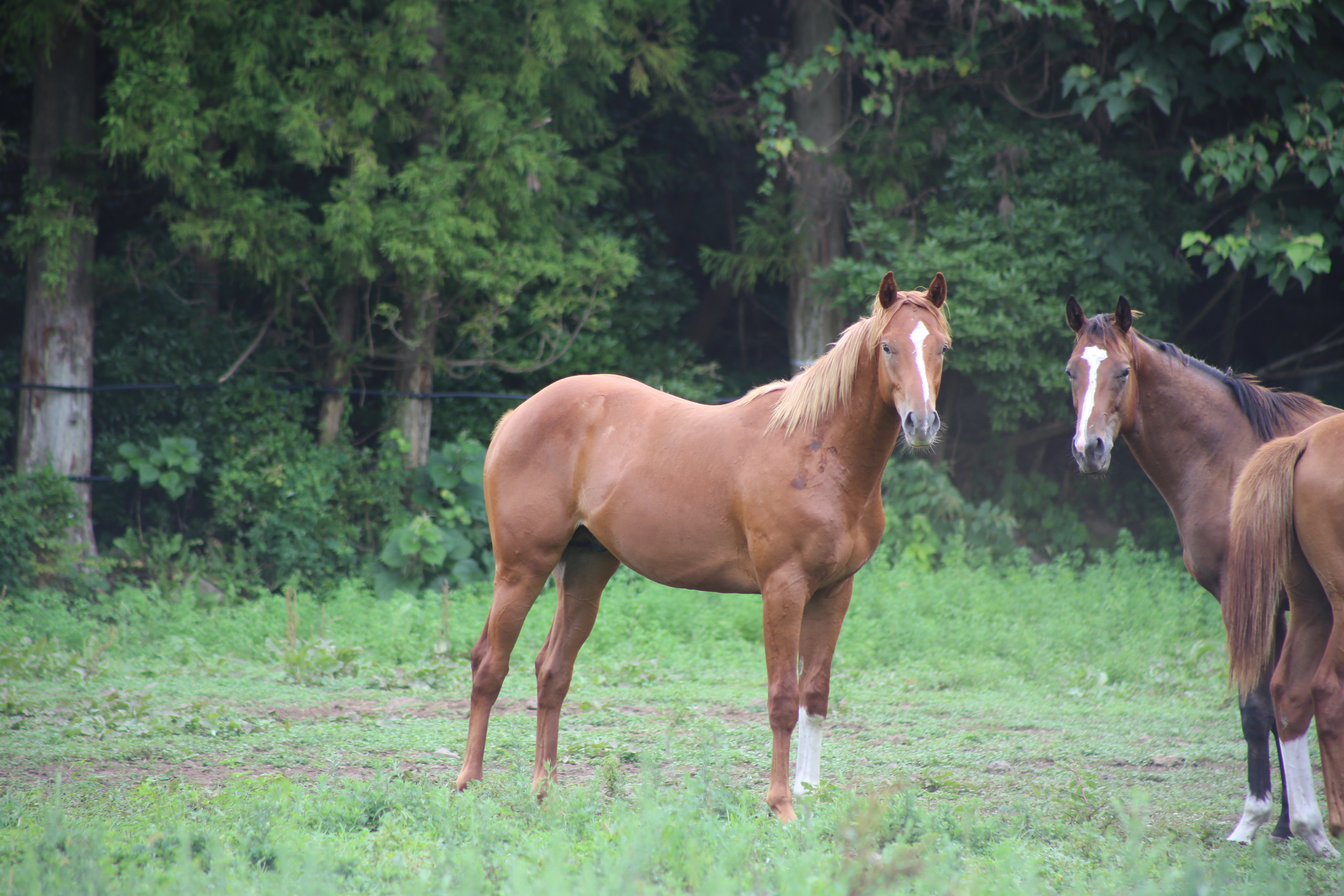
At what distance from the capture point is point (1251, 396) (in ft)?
15.3

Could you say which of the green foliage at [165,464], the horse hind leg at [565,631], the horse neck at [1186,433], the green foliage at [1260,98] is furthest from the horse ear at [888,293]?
the green foliage at [165,464]

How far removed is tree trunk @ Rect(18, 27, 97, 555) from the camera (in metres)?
8.42

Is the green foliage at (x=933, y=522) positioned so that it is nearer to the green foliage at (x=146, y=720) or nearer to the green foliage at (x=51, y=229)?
the green foliage at (x=146, y=720)

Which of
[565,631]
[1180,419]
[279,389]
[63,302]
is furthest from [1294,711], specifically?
[63,302]

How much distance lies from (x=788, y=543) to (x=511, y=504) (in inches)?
51.0

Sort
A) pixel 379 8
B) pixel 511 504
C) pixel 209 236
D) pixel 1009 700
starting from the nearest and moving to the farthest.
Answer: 1. pixel 511 504
2. pixel 1009 700
3. pixel 209 236
4. pixel 379 8

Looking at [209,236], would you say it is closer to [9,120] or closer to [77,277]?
[77,277]

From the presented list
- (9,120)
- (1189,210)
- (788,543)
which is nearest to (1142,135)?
(1189,210)

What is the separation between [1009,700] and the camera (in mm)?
6445

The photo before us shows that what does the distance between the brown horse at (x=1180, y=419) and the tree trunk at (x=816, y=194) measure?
5.17m

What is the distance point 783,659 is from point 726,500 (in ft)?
2.24

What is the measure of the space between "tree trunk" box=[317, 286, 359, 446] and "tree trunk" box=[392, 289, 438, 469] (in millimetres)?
442

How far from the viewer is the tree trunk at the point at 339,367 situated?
30.3 ft

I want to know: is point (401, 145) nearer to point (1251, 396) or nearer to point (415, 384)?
point (415, 384)
